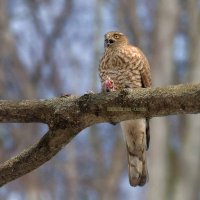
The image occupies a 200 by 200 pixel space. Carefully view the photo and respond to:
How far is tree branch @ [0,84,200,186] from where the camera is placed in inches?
106

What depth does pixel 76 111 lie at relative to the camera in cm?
289

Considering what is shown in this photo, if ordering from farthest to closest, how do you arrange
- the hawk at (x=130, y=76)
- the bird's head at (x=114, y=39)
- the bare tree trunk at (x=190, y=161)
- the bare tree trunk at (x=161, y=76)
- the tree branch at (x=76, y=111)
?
the bare tree trunk at (x=161, y=76), the bare tree trunk at (x=190, y=161), the bird's head at (x=114, y=39), the hawk at (x=130, y=76), the tree branch at (x=76, y=111)

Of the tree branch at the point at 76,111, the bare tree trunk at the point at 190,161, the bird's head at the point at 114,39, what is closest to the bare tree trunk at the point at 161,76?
the bare tree trunk at the point at 190,161

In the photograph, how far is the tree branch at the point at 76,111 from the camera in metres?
2.69

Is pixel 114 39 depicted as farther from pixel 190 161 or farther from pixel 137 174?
pixel 190 161

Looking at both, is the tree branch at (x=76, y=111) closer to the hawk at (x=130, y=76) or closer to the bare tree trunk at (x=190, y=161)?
the hawk at (x=130, y=76)

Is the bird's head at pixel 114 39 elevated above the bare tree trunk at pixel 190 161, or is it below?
above

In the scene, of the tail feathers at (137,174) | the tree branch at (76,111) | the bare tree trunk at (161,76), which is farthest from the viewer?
the bare tree trunk at (161,76)

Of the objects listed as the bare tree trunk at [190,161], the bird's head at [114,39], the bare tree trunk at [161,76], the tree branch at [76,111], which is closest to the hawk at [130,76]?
the bird's head at [114,39]

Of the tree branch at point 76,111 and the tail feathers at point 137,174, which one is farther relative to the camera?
the tail feathers at point 137,174

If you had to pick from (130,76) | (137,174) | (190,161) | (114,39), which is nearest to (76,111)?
(137,174)

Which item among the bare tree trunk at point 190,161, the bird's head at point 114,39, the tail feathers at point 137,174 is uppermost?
the bird's head at point 114,39

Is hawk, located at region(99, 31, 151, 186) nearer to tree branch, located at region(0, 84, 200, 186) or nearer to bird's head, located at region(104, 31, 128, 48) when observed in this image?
bird's head, located at region(104, 31, 128, 48)

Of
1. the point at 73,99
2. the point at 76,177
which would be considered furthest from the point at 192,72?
the point at 73,99
